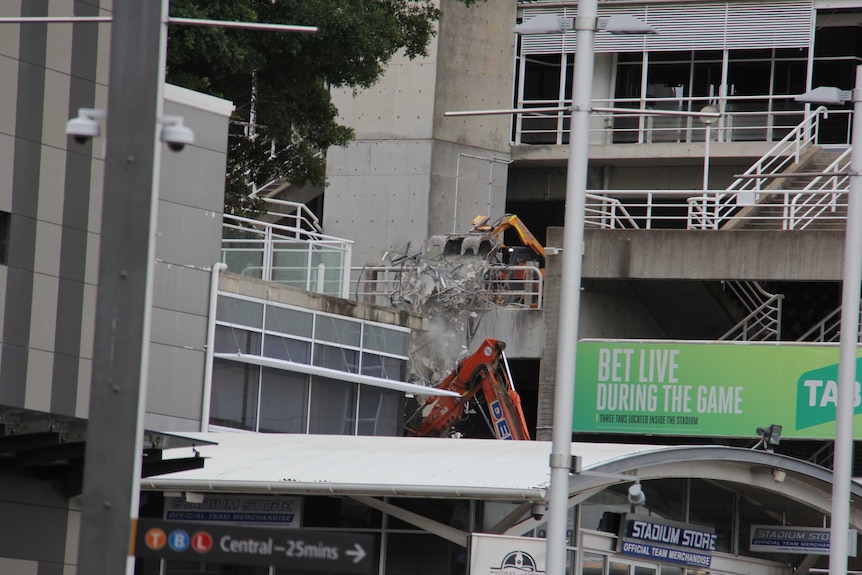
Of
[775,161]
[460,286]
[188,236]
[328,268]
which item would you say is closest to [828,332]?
[775,161]

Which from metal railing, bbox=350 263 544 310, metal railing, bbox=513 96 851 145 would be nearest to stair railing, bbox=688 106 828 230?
metal railing, bbox=513 96 851 145

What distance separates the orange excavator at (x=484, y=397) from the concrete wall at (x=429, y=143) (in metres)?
7.53

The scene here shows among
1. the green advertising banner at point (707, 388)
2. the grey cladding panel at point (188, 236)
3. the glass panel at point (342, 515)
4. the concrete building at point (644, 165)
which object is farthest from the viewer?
the concrete building at point (644, 165)

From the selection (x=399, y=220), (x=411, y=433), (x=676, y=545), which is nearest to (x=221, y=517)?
(x=676, y=545)

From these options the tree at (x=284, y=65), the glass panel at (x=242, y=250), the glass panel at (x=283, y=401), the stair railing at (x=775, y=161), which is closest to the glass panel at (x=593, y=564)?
the glass panel at (x=283, y=401)

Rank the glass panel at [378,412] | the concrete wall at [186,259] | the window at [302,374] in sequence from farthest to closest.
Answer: the glass panel at [378,412] → the window at [302,374] → the concrete wall at [186,259]

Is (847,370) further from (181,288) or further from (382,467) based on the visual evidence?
(181,288)

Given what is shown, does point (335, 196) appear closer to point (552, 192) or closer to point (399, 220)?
point (399, 220)

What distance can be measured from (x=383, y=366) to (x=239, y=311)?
404 centimetres

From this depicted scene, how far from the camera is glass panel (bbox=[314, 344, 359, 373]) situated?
92.5ft

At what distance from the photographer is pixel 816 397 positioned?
3069cm

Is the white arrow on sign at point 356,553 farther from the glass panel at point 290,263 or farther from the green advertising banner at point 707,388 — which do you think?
the green advertising banner at point 707,388

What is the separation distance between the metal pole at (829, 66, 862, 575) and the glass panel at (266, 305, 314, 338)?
10.7 metres

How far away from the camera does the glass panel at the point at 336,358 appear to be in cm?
2820
